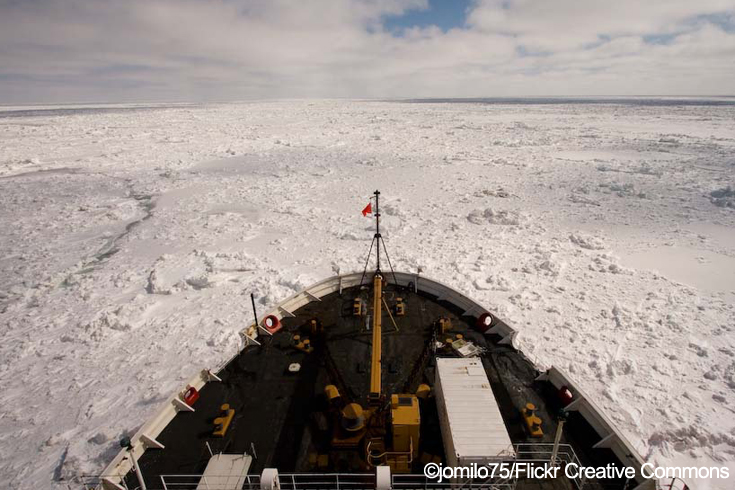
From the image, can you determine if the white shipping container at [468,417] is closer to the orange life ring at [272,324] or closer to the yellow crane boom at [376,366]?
the yellow crane boom at [376,366]

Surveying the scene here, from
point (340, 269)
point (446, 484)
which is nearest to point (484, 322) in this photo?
point (446, 484)

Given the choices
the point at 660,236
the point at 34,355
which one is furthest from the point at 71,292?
the point at 660,236

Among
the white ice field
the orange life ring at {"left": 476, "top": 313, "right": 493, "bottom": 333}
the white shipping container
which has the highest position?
the white shipping container

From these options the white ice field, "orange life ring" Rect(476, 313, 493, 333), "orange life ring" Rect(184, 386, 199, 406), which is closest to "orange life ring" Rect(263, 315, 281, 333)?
"orange life ring" Rect(184, 386, 199, 406)

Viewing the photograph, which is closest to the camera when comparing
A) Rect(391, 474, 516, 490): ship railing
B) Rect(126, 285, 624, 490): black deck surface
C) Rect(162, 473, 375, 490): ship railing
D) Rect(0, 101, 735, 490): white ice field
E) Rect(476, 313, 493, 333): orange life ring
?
Rect(391, 474, 516, 490): ship railing

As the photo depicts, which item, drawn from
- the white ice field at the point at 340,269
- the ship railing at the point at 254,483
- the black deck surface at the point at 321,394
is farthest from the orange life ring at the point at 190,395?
the white ice field at the point at 340,269

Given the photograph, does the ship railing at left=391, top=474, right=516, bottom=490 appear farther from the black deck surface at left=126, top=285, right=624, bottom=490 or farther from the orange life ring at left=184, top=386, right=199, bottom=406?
the orange life ring at left=184, top=386, right=199, bottom=406

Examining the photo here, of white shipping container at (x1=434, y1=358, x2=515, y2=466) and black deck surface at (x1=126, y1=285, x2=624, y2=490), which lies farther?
black deck surface at (x1=126, y1=285, x2=624, y2=490)
